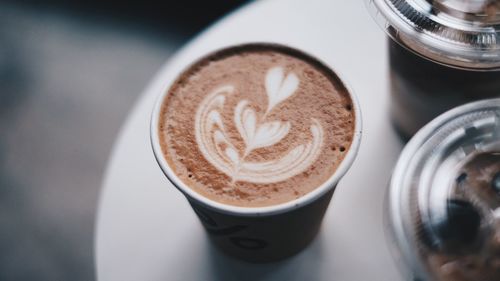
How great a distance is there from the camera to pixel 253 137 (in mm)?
856

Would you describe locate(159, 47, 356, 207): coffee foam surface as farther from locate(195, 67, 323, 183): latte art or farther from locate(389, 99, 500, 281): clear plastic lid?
locate(389, 99, 500, 281): clear plastic lid

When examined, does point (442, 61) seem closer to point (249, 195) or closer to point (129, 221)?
point (249, 195)

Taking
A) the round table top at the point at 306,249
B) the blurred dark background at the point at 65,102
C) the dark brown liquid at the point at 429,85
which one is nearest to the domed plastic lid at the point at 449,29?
the dark brown liquid at the point at 429,85

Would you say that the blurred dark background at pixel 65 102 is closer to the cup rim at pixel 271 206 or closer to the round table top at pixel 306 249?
the round table top at pixel 306 249

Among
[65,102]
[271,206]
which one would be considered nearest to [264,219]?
[271,206]

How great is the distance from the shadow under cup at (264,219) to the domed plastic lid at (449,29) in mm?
128

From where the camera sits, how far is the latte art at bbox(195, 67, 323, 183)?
2.68ft

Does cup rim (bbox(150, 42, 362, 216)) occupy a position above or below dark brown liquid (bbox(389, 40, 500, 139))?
below

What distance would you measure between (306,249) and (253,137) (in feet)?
0.75

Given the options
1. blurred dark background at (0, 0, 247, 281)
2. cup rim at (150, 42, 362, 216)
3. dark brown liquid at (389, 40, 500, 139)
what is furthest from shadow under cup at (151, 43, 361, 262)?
blurred dark background at (0, 0, 247, 281)

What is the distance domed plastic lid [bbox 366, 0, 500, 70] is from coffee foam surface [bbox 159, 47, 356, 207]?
0.14m

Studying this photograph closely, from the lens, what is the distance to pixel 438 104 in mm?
900

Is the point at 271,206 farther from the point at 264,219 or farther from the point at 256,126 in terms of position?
the point at 256,126

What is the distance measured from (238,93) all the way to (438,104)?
0.33m
